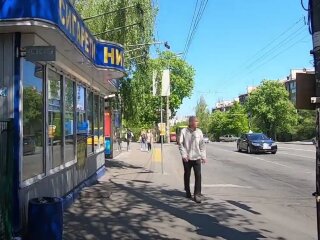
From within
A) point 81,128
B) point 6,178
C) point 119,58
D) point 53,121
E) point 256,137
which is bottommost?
point 6,178

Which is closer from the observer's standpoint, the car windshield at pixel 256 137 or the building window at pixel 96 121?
the building window at pixel 96 121

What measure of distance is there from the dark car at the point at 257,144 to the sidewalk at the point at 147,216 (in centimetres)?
2058

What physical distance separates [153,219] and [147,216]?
318 mm

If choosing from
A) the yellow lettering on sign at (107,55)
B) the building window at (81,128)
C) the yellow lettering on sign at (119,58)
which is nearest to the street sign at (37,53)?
the building window at (81,128)

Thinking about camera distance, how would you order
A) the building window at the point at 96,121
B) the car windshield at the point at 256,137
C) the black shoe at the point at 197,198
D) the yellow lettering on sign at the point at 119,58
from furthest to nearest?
the car windshield at the point at 256,137, the building window at the point at 96,121, the yellow lettering on sign at the point at 119,58, the black shoe at the point at 197,198

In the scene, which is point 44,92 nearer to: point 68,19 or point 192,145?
point 68,19

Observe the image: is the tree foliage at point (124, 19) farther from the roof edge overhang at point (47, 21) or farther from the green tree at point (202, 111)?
the green tree at point (202, 111)

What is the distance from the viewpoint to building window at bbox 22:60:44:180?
766 centimetres

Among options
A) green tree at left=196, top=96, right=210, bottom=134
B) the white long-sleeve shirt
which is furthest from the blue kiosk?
green tree at left=196, top=96, right=210, bottom=134

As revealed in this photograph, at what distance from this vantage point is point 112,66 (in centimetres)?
1277

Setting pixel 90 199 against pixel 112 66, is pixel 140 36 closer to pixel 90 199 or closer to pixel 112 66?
pixel 112 66

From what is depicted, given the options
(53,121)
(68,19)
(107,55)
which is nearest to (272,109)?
(107,55)

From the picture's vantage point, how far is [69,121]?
1115 cm

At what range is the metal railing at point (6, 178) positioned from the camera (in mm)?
6113
